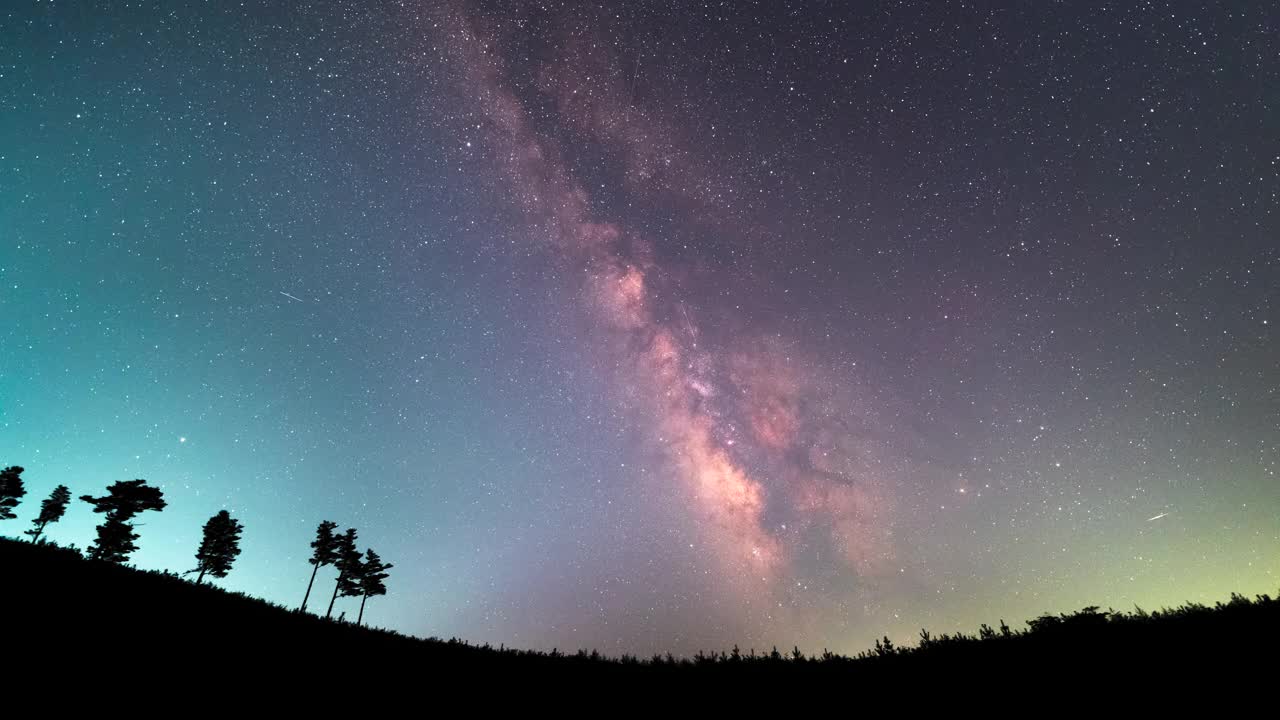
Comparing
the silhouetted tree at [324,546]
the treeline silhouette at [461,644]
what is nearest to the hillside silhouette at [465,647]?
the treeline silhouette at [461,644]

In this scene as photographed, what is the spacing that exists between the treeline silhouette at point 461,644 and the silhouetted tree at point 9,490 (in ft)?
146

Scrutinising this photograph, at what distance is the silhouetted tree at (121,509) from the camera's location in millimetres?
38969

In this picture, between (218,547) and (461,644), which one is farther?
(218,547)

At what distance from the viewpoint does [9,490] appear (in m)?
44.9

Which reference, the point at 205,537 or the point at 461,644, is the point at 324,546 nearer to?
the point at 205,537

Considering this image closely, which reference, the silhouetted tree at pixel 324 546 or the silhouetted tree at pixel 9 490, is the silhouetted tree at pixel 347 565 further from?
the silhouetted tree at pixel 9 490

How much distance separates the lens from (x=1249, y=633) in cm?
909

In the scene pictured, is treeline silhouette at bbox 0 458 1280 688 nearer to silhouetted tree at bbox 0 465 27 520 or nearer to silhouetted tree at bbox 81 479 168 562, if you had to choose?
silhouetted tree at bbox 81 479 168 562

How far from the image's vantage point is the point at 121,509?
40.4 metres

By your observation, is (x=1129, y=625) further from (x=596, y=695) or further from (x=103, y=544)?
(x=103, y=544)

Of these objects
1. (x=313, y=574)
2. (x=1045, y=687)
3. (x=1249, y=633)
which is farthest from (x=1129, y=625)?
(x=313, y=574)

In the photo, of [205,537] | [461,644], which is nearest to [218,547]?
[205,537]

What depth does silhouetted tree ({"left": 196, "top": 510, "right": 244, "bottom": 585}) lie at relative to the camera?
43.2m

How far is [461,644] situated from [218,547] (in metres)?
39.9
